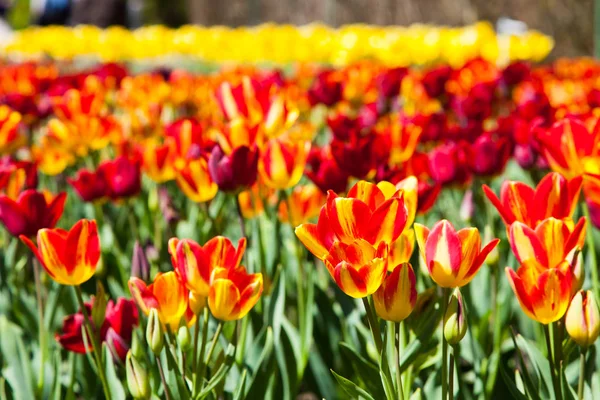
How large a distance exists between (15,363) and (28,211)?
31 cm

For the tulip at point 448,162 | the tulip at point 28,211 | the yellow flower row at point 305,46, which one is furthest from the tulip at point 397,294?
the yellow flower row at point 305,46

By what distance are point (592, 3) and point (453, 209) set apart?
370 inches

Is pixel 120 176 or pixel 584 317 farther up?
pixel 120 176

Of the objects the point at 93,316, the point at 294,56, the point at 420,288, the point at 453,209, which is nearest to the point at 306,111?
the point at 453,209

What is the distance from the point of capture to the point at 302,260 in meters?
1.85

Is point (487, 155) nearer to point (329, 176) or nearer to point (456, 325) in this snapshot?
point (329, 176)

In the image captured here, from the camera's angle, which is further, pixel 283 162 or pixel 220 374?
pixel 283 162

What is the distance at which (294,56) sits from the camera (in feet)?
24.2

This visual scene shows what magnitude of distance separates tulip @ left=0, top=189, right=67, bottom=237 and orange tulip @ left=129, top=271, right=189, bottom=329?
1.16 ft

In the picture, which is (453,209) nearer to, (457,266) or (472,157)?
(472,157)

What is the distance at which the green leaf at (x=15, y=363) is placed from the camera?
153cm

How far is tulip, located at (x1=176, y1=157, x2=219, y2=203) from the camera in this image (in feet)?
5.67

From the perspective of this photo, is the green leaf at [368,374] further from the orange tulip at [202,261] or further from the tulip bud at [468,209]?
the tulip bud at [468,209]

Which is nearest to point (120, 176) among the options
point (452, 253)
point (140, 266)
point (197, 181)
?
point (197, 181)
